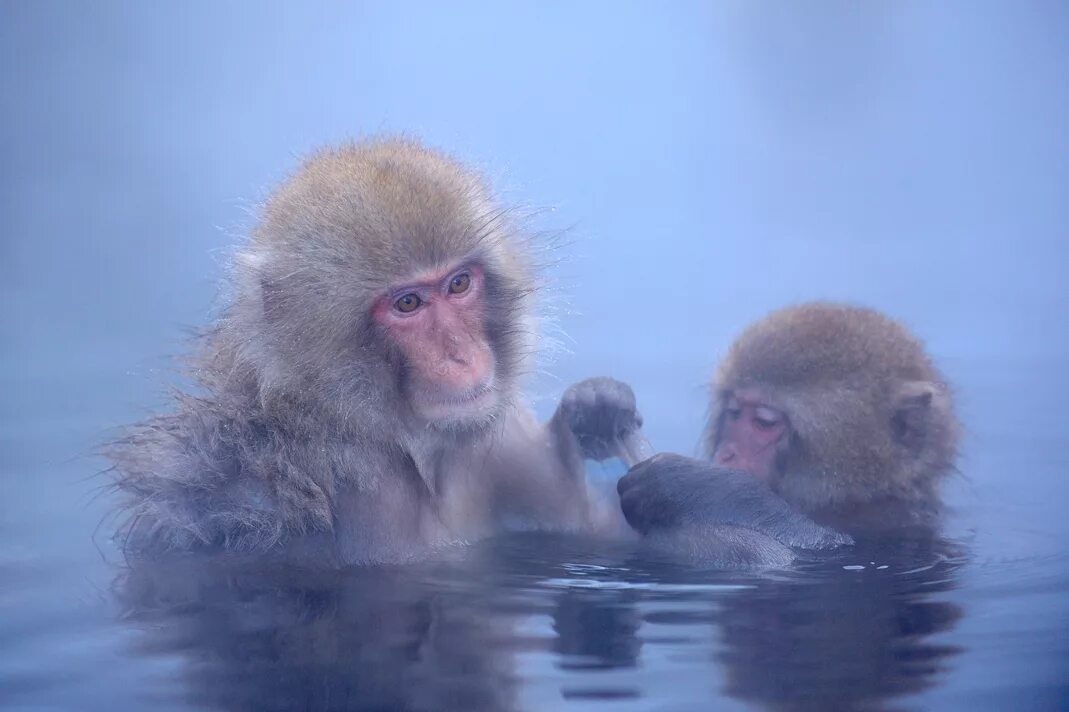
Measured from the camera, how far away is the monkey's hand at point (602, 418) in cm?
370

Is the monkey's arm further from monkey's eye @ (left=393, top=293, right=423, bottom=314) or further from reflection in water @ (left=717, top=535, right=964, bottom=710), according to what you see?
reflection in water @ (left=717, top=535, right=964, bottom=710)

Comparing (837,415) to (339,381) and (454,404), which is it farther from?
(339,381)

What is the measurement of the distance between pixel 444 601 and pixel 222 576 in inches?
24.3

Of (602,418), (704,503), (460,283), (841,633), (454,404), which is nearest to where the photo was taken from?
(841,633)

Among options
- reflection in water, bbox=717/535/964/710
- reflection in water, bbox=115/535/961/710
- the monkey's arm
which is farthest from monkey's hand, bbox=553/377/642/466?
reflection in water, bbox=717/535/964/710

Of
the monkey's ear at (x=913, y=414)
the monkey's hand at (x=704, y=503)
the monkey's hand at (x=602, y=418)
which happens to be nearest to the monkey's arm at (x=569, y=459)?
the monkey's hand at (x=602, y=418)

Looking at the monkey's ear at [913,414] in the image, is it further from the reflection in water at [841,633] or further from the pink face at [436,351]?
the pink face at [436,351]

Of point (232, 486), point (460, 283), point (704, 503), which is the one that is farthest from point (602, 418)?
point (232, 486)

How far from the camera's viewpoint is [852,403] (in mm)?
3973

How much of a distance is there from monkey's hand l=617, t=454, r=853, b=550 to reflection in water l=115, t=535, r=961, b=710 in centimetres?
19

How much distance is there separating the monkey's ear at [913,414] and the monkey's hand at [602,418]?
983 millimetres

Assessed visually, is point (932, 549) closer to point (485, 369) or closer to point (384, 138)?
point (485, 369)

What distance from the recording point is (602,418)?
12.2 feet

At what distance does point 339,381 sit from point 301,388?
0.12 m
